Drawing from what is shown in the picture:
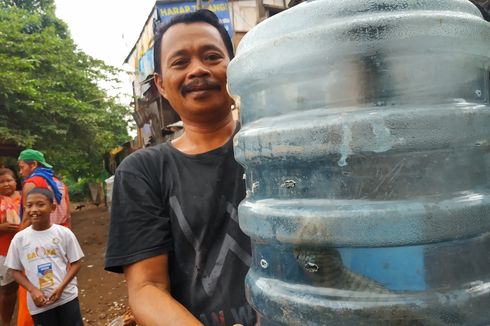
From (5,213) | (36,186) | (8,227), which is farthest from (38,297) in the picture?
(5,213)

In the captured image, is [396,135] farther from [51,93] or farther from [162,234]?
[51,93]

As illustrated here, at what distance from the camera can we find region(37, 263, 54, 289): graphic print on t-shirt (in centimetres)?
321

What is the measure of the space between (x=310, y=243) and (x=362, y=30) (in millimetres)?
474

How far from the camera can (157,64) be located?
1.57m

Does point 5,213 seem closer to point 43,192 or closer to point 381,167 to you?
point 43,192

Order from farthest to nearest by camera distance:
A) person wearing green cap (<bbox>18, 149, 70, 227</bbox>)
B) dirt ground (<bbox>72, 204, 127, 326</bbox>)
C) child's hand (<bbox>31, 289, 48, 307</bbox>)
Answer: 1. dirt ground (<bbox>72, 204, 127, 326</bbox>)
2. person wearing green cap (<bbox>18, 149, 70, 227</bbox>)
3. child's hand (<bbox>31, 289, 48, 307</bbox>)

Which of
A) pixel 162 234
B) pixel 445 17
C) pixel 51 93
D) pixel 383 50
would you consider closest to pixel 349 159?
pixel 383 50

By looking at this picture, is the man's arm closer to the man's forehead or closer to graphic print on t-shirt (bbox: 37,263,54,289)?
the man's forehead

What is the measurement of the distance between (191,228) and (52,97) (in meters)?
10.0

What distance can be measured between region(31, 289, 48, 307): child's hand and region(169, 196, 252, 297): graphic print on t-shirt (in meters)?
2.45

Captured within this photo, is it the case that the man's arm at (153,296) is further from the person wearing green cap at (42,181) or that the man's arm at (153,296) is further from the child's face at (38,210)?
the person wearing green cap at (42,181)

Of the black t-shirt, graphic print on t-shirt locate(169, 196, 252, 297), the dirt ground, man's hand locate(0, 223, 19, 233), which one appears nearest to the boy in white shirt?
man's hand locate(0, 223, 19, 233)

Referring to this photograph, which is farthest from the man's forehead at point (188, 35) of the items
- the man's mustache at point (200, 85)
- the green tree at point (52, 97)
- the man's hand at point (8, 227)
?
the green tree at point (52, 97)

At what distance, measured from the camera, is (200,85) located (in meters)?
1.38
